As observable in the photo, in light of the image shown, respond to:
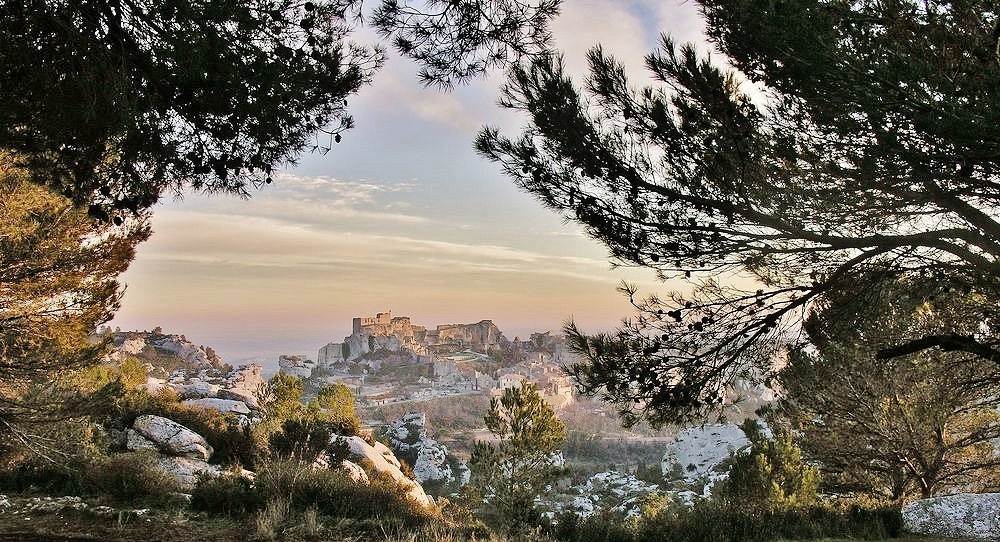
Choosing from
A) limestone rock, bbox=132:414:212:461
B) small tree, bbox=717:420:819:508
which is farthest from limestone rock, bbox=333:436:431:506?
small tree, bbox=717:420:819:508

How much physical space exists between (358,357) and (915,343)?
121 m

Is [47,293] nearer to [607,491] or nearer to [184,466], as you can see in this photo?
[184,466]

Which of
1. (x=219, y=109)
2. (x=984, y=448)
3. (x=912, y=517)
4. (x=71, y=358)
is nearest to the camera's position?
(x=219, y=109)

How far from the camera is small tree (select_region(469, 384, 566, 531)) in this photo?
11.9 m

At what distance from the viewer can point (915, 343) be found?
16.0ft

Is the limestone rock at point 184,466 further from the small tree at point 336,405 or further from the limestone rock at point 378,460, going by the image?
the small tree at point 336,405

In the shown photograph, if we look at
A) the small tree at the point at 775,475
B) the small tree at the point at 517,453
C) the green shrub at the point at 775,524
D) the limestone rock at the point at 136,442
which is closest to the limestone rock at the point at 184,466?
the limestone rock at the point at 136,442

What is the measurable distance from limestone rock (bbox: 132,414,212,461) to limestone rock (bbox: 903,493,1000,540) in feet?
45.9

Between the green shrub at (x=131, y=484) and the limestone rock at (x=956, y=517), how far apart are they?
9823mm

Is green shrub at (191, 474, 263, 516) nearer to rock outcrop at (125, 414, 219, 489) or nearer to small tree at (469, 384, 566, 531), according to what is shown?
small tree at (469, 384, 566, 531)

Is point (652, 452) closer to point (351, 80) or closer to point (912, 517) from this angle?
point (912, 517)

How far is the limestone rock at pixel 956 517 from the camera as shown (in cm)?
679

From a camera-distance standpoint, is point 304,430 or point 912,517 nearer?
point 912,517

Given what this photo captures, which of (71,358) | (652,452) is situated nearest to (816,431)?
(71,358)
